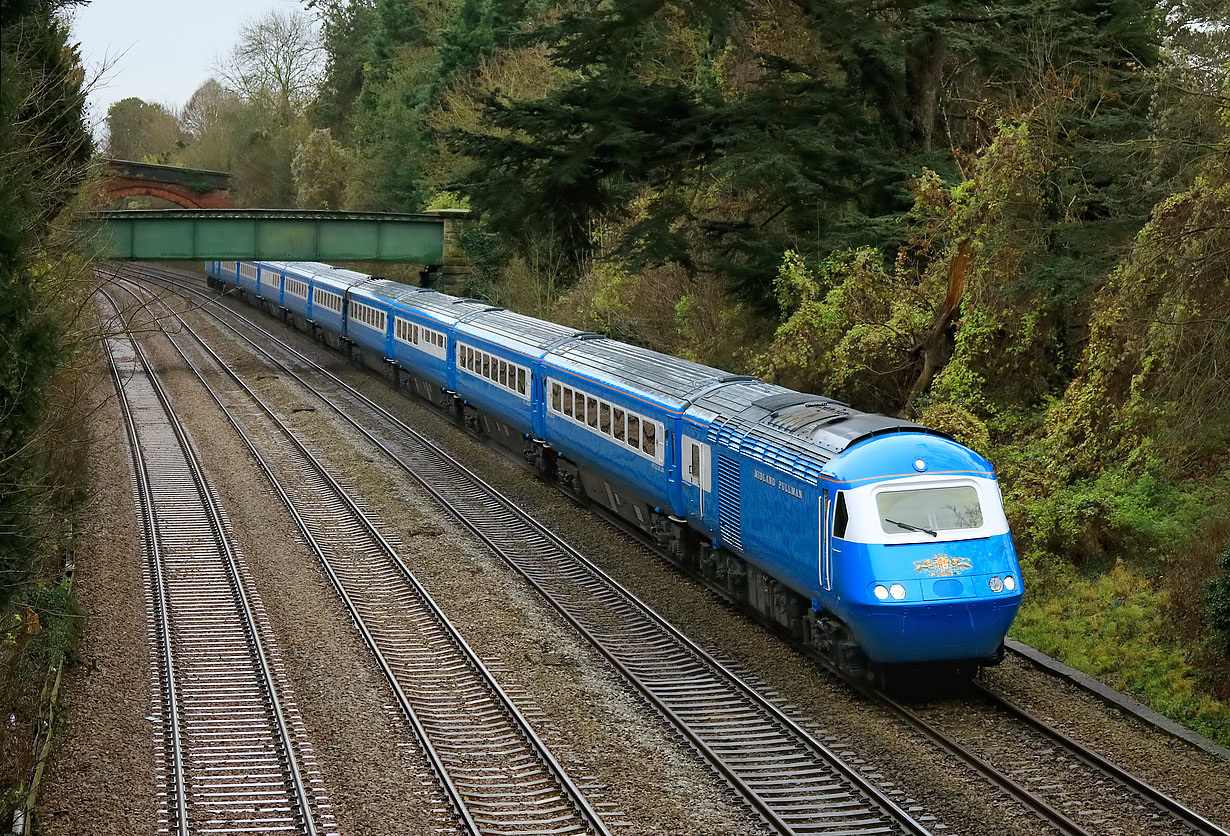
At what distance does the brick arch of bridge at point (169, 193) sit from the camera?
7994cm

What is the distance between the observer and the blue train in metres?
12.9

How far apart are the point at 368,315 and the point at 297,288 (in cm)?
1137

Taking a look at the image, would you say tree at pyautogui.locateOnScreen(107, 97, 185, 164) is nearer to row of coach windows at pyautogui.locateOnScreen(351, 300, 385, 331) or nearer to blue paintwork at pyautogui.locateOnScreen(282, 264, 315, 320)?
blue paintwork at pyautogui.locateOnScreen(282, 264, 315, 320)

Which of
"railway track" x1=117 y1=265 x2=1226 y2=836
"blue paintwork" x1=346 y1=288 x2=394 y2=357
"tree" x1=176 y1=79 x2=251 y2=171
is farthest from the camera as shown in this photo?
"tree" x1=176 y1=79 x2=251 y2=171

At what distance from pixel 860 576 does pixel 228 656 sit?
784 cm

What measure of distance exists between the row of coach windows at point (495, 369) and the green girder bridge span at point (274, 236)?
15.0 m

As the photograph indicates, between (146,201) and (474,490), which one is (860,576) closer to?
(474,490)

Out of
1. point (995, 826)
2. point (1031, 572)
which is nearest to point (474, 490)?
point (1031, 572)

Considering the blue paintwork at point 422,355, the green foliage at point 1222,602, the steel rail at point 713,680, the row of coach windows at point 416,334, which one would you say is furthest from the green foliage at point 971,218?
the row of coach windows at point 416,334

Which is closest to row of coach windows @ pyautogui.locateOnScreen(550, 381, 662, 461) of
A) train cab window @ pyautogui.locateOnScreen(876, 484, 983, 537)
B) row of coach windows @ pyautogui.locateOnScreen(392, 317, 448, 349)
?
train cab window @ pyautogui.locateOnScreen(876, 484, 983, 537)

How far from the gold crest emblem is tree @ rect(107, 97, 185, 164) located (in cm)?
10197

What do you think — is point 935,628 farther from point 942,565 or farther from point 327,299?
point 327,299

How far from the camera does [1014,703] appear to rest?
13.4 metres

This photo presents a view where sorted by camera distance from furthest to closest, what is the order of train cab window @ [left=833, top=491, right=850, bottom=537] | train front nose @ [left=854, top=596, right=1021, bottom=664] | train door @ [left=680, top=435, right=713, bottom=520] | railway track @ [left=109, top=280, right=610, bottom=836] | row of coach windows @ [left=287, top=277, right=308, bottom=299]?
row of coach windows @ [left=287, top=277, right=308, bottom=299] → train door @ [left=680, top=435, right=713, bottom=520] → train cab window @ [left=833, top=491, right=850, bottom=537] → train front nose @ [left=854, top=596, right=1021, bottom=664] → railway track @ [left=109, top=280, right=610, bottom=836]
